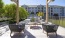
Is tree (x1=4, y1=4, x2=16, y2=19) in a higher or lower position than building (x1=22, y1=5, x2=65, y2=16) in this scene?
lower

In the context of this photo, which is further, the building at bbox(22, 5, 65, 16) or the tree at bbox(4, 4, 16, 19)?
the building at bbox(22, 5, 65, 16)

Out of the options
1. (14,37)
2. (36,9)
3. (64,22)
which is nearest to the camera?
(14,37)

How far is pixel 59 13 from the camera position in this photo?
10675 centimetres

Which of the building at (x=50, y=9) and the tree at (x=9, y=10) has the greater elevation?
the building at (x=50, y=9)

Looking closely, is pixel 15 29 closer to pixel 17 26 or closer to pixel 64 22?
pixel 17 26

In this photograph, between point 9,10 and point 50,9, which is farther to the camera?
point 50,9

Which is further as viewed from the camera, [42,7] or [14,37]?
[42,7]

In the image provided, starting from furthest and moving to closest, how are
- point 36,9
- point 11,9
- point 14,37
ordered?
point 36,9 < point 11,9 < point 14,37

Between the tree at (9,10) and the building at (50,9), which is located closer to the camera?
the tree at (9,10)

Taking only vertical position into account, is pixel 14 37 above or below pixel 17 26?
below

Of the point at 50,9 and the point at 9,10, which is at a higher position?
the point at 50,9

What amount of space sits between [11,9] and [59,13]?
7335 cm

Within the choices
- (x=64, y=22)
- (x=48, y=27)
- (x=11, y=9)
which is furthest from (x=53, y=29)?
(x=11, y=9)

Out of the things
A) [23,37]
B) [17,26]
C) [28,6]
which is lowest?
[23,37]
